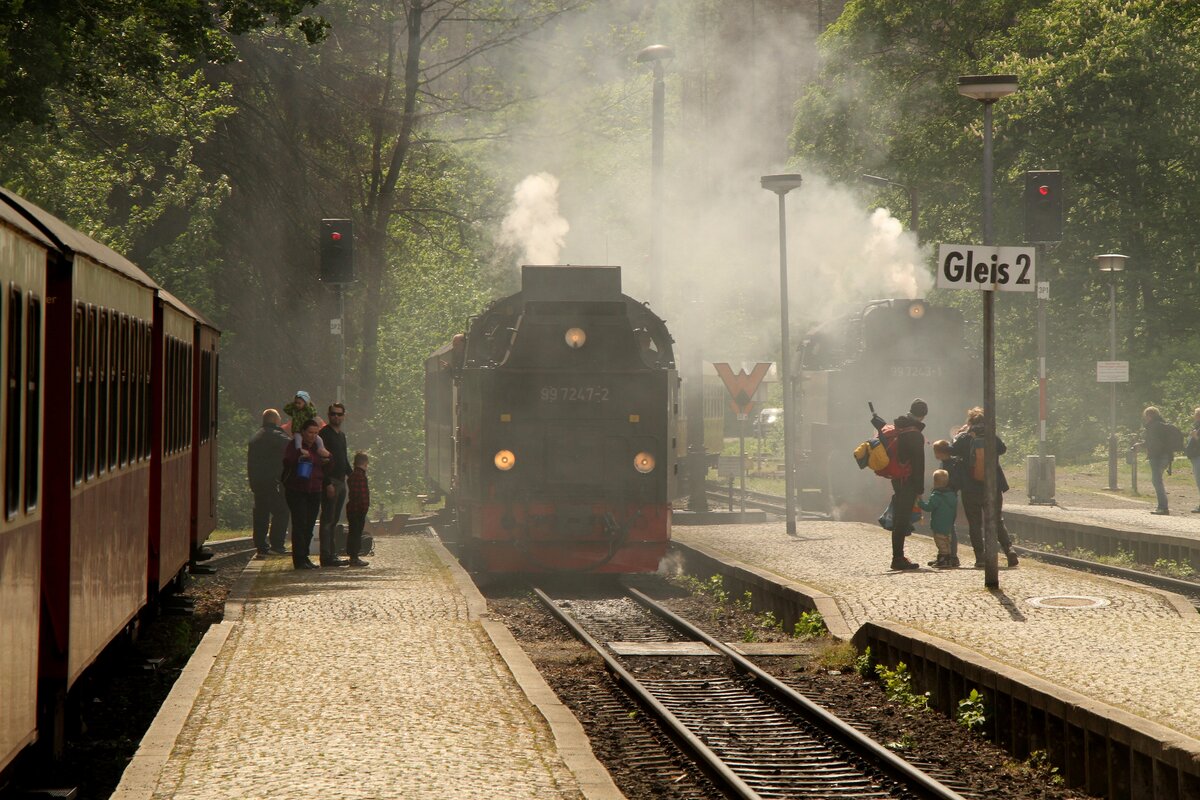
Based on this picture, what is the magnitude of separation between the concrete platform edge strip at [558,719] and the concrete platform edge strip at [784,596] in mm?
2837

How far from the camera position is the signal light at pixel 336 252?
21.1 metres

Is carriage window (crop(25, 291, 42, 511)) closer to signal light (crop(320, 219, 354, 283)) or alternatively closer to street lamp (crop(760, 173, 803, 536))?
signal light (crop(320, 219, 354, 283))

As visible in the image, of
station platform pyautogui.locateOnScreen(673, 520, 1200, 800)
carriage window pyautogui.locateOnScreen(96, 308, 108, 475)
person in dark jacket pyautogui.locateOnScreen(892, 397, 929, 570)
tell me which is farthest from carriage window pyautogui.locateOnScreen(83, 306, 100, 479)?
person in dark jacket pyautogui.locateOnScreen(892, 397, 929, 570)

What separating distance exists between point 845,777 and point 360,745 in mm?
2776

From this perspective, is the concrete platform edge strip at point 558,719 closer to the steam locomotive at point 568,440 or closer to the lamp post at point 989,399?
the steam locomotive at point 568,440

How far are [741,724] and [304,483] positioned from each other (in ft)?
26.6

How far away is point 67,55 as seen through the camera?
687 inches

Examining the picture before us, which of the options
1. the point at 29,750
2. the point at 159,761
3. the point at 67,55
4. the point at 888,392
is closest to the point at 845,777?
the point at 159,761

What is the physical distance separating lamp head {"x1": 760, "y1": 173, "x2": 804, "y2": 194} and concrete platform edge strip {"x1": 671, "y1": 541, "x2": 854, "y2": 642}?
19.6 feet

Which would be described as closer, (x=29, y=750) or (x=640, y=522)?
(x=29, y=750)

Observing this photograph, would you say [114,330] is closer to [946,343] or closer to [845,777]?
[845,777]

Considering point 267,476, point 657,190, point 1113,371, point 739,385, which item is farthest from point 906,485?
point 1113,371

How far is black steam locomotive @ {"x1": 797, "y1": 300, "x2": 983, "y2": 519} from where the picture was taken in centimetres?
2522

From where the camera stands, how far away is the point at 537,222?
28516 mm
